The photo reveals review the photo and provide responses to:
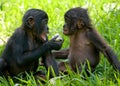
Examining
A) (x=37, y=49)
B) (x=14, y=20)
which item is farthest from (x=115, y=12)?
(x=37, y=49)

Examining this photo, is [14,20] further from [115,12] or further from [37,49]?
[37,49]

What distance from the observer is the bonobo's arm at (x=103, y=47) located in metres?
6.33

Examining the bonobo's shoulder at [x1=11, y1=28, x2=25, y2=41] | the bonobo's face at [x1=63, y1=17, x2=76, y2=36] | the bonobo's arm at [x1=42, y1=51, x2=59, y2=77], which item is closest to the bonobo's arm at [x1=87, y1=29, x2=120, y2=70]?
the bonobo's face at [x1=63, y1=17, x2=76, y2=36]

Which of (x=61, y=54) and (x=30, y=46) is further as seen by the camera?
(x=61, y=54)

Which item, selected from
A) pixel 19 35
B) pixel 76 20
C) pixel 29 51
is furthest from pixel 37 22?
pixel 76 20

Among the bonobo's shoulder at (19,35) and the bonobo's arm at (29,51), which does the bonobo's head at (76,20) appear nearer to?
the bonobo's arm at (29,51)

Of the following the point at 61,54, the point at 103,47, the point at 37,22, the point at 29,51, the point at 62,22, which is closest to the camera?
the point at 103,47

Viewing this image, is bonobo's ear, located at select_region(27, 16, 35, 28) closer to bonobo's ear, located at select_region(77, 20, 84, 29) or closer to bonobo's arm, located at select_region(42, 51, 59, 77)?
bonobo's arm, located at select_region(42, 51, 59, 77)

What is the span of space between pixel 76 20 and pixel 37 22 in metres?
0.55

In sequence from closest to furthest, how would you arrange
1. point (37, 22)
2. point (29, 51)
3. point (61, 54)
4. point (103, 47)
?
point (103, 47)
point (29, 51)
point (37, 22)
point (61, 54)

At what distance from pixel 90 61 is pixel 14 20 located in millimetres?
3104

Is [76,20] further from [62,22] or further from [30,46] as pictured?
[62,22]

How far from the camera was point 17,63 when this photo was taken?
262 inches

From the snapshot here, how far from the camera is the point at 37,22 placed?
668 centimetres
